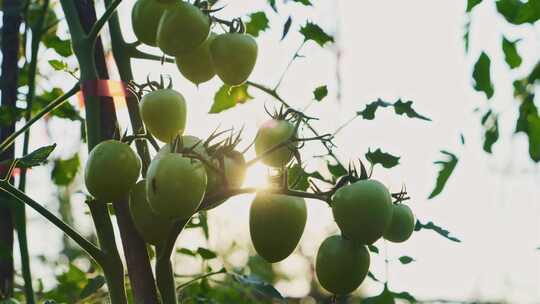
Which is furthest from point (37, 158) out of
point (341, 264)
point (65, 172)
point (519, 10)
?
point (519, 10)

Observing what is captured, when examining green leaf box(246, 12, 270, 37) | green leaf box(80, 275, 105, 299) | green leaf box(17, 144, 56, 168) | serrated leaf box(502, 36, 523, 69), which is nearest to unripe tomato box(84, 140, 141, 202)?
green leaf box(17, 144, 56, 168)

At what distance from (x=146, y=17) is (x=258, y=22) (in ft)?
1.55

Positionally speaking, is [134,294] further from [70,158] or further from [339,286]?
[70,158]

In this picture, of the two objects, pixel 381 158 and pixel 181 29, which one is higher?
pixel 181 29

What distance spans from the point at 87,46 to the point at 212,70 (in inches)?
6.8

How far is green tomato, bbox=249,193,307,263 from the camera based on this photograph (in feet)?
3.24

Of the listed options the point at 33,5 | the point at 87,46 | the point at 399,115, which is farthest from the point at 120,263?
the point at 33,5

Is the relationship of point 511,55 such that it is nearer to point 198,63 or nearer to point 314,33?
point 314,33

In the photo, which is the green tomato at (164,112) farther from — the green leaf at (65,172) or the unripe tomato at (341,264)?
the green leaf at (65,172)

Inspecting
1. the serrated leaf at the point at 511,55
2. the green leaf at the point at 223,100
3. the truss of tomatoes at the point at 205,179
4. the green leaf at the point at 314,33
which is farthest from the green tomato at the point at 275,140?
the serrated leaf at the point at 511,55

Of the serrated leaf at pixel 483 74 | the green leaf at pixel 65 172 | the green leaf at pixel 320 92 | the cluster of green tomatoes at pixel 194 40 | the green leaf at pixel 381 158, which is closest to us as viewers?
the cluster of green tomatoes at pixel 194 40

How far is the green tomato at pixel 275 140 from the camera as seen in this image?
1.04m

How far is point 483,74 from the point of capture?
1413 millimetres

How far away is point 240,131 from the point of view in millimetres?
957
